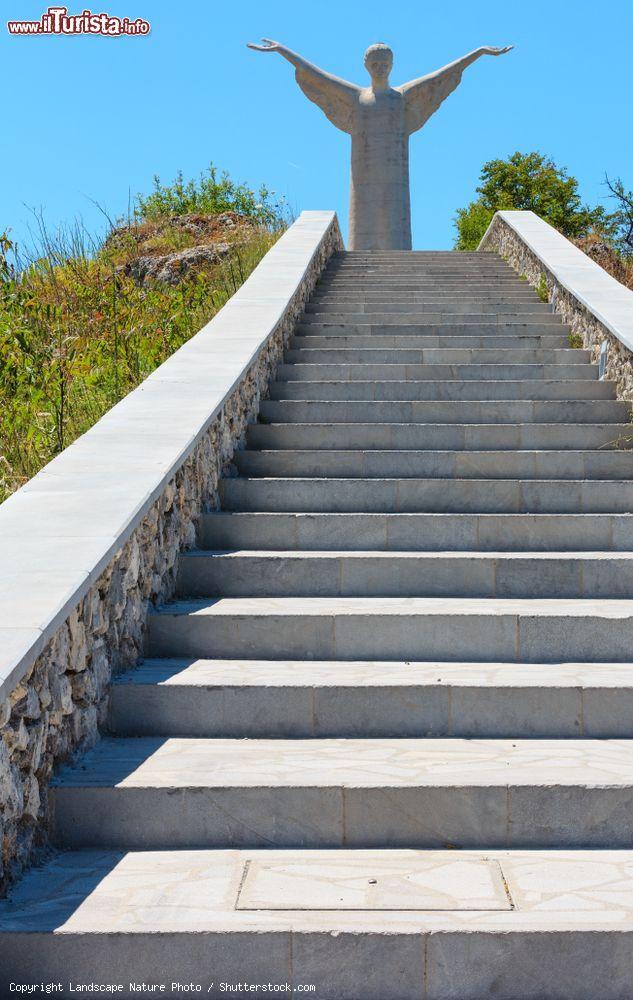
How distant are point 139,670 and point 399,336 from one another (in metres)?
5.24

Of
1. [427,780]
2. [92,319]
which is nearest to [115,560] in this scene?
[427,780]

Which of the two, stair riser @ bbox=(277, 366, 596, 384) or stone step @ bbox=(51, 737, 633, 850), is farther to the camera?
stair riser @ bbox=(277, 366, 596, 384)

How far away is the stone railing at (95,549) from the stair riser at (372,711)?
0.24 metres

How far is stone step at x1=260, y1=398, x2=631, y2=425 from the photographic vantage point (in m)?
7.45

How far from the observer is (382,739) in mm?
4234

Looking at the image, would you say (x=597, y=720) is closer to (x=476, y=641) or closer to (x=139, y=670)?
(x=476, y=641)

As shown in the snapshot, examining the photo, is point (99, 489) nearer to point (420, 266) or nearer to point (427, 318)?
point (427, 318)

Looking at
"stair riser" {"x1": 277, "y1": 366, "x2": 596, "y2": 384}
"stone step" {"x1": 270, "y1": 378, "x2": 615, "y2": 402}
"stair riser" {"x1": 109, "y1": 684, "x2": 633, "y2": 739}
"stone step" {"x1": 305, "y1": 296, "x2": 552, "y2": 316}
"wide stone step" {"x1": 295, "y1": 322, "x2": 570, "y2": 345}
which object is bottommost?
"stair riser" {"x1": 109, "y1": 684, "x2": 633, "y2": 739}

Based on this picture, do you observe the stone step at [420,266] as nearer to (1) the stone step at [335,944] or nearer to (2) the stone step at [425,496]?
(2) the stone step at [425,496]

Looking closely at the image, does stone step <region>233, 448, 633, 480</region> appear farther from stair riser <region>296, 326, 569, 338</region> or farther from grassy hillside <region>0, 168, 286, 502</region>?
stair riser <region>296, 326, 569, 338</region>

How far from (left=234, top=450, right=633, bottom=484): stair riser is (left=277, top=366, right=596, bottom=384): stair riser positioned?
162cm

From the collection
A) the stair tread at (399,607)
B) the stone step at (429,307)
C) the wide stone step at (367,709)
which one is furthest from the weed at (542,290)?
the wide stone step at (367,709)

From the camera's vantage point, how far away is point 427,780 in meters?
3.71

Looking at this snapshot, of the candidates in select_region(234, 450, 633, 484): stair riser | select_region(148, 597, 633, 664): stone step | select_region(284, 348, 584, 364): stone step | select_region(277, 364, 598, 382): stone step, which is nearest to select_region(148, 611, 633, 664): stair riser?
select_region(148, 597, 633, 664): stone step
